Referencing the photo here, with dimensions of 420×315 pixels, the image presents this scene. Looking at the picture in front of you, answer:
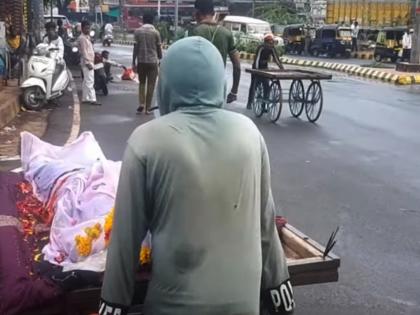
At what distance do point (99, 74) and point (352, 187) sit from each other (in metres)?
8.43

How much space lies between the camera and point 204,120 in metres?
2.07

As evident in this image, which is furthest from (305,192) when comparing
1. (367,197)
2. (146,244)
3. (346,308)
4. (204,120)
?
(204,120)

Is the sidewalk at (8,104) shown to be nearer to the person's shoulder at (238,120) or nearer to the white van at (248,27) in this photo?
Result: the person's shoulder at (238,120)

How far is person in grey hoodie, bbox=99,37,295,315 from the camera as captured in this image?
6.65 feet

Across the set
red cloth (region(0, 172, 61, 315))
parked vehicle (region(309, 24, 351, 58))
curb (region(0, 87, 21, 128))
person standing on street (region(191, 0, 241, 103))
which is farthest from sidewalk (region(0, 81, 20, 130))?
parked vehicle (region(309, 24, 351, 58))

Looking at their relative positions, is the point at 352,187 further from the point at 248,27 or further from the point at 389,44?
the point at 248,27

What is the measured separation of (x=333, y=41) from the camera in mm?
33469

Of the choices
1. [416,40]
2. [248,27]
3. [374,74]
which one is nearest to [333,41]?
[248,27]

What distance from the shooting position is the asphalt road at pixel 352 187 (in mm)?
4367

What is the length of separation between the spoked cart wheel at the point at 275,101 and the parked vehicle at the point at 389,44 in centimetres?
1986

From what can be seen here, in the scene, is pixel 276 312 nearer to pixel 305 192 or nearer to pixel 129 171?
pixel 129 171

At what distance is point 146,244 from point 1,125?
7.74 meters

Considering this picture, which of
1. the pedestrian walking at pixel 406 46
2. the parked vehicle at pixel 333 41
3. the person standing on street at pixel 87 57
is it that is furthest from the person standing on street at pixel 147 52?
the parked vehicle at pixel 333 41

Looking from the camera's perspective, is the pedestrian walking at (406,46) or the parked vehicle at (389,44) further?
the parked vehicle at (389,44)
